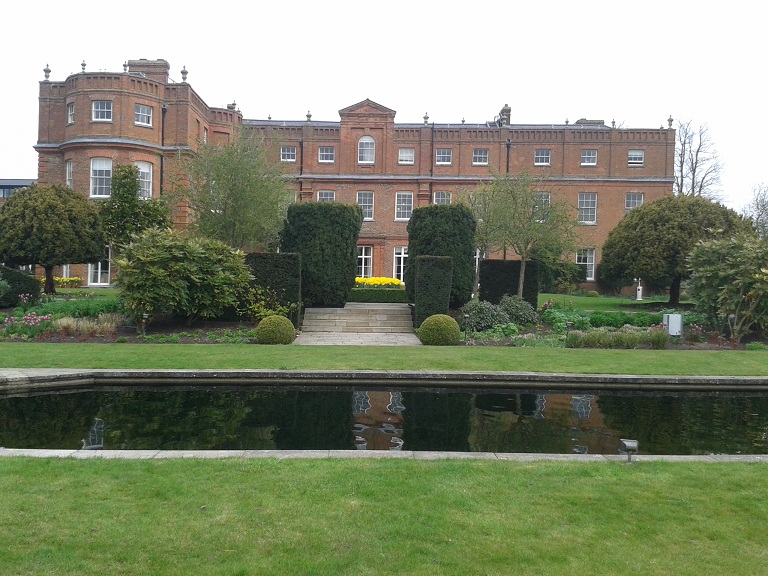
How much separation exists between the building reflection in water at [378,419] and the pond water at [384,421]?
0.02 m

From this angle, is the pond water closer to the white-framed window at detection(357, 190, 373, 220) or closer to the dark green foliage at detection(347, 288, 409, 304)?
the dark green foliage at detection(347, 288, 409, 304)

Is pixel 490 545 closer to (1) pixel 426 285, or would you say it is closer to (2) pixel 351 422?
(2) pixel 351 422

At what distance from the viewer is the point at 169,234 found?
16.9 meters

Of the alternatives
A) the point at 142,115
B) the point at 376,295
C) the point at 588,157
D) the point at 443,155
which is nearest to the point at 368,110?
the point at 443,155

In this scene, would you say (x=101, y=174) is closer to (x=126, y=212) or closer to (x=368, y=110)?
(x=126, y=212)

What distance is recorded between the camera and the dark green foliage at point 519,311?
1866 cm

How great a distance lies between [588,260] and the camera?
3541cm

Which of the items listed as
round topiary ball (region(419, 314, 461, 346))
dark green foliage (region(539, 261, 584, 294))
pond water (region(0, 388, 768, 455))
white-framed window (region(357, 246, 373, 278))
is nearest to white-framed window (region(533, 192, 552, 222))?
dark green foliage (region(539, 261, 584, 294))

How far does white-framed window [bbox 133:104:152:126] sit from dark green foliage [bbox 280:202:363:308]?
1423 centimetres

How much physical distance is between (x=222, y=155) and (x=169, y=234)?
15.6 ft

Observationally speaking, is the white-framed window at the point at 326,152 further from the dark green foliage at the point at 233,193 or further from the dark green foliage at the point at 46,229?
the dark green foliage at the point at 46,229

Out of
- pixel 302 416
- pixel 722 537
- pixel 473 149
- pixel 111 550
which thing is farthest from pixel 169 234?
pixel 473 149

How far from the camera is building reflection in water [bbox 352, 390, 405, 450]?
719cm

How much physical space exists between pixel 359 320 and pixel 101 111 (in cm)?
1890
